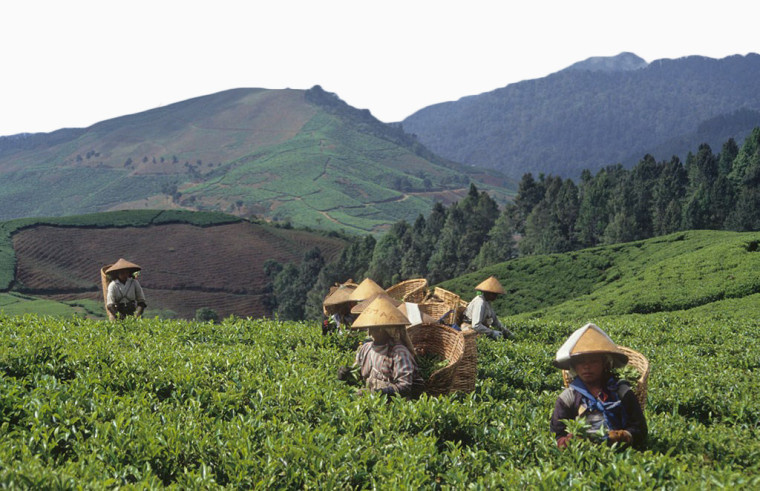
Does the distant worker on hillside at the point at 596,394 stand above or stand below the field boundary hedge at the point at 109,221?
above

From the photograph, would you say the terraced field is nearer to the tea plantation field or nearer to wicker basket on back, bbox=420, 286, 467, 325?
wicker basket on back, bbox=420, 286, 467, 325

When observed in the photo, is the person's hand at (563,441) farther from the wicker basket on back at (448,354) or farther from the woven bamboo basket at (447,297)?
the woven bamboo basket at (447,297)

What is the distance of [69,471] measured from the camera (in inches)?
176

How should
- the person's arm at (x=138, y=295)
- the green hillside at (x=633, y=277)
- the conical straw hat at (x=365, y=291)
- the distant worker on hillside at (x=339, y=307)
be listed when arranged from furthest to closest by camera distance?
the green hillside at (x=633, y=277) → the person's arm at (x=138, y=295) → the distant worker on hillside at (x=339, y=307) → the conical straw hat at (x=365, y=291)

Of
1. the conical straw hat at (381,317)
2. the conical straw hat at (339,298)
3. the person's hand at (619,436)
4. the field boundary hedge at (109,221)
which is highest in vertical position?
the conical straw hat at (381,317)

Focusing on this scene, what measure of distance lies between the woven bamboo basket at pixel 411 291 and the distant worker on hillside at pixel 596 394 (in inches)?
338

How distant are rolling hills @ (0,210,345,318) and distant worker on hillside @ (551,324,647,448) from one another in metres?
90.2

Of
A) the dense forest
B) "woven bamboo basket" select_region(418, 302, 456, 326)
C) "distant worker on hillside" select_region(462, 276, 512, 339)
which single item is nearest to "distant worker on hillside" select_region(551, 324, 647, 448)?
"distant worker on hillside" select_region(462, 276, 512, 339)

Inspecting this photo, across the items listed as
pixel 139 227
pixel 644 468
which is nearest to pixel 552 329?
pixel 644 468

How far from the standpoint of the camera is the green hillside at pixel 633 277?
103 feet

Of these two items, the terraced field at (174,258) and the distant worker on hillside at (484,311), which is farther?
the terraced field at (174,258)

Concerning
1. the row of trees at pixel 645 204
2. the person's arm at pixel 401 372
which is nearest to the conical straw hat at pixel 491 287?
the person's arm at pixel 401 372

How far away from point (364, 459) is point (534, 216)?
73866 millimetres

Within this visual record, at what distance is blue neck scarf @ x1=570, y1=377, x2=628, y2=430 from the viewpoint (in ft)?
18.3
